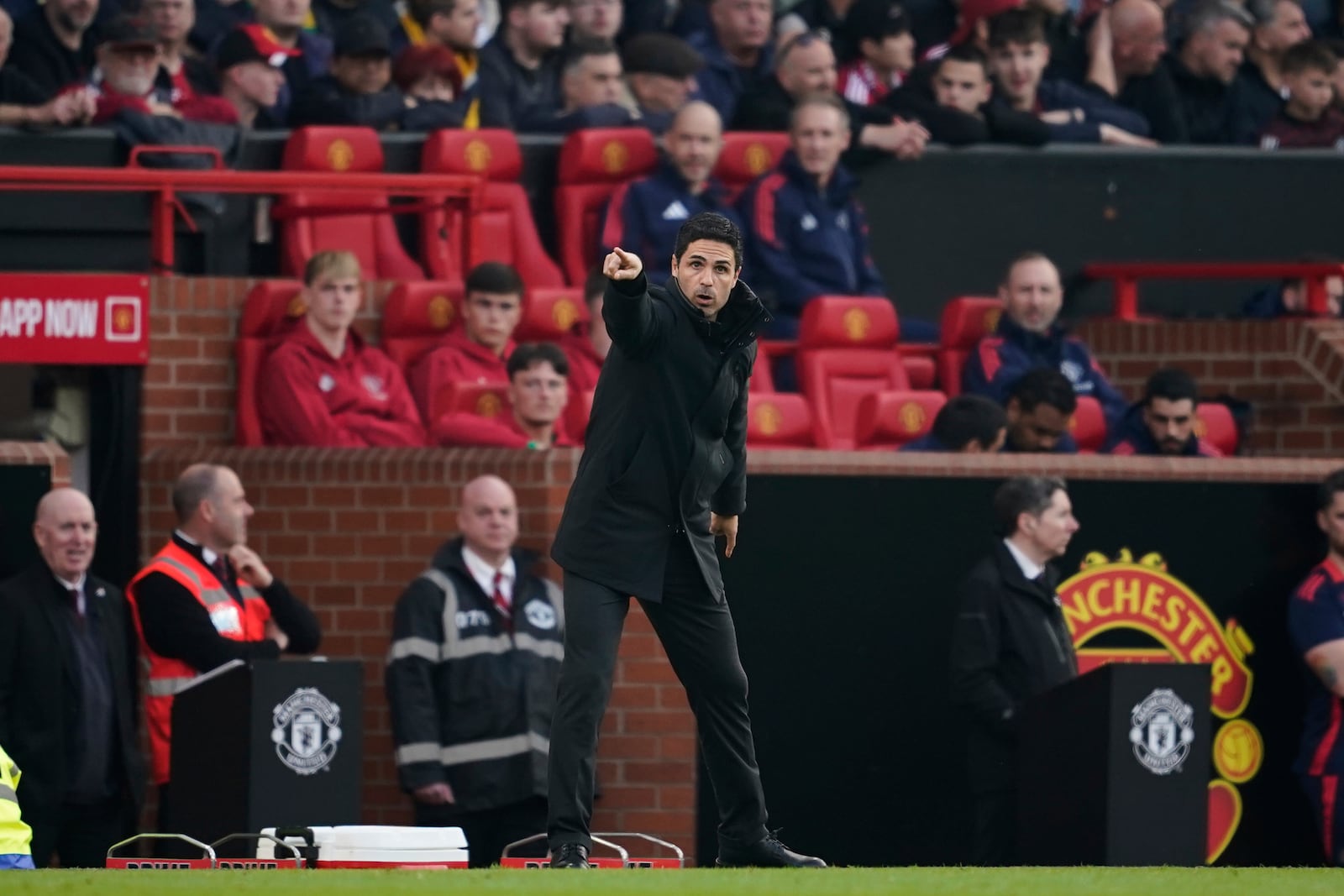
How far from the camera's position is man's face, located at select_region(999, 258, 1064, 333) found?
41.2 ft

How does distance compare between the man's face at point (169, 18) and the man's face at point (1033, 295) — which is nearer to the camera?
the man's face at point (169, 18)

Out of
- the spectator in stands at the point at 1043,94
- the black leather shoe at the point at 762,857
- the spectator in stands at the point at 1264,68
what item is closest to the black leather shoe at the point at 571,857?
the black leather shoe at the point at 762,857

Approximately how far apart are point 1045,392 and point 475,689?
9.83 feet

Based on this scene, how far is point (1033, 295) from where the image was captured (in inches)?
495

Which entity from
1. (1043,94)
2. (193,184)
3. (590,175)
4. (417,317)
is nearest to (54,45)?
(193,184)

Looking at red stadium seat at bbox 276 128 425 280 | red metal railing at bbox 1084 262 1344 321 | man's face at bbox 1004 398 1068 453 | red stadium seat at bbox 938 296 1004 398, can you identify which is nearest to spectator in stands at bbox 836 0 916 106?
red metal railing at bbox 1084 262 1344 321

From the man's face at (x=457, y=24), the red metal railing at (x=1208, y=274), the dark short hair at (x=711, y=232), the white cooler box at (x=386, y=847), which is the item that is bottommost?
the white cooler box at (x=386, y=847)

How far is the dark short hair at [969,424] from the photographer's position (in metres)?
11.1

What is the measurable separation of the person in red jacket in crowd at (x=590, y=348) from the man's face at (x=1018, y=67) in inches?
136

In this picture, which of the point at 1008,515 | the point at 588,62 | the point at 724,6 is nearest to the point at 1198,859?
the point at 1008,515

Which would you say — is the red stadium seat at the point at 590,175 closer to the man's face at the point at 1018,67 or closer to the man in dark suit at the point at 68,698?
the man's face at the point at 1018,67

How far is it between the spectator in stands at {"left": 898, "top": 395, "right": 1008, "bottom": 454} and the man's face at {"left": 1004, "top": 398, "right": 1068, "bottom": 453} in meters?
0.29

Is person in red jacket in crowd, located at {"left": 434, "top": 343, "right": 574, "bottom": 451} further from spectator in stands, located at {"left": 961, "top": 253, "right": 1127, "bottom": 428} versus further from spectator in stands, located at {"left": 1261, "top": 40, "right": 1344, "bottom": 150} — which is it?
spectator in stands, located at {"left": 1261, "top": 40, "right": 1344, "bottom": 150}

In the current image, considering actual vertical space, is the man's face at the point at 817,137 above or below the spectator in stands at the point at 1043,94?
below
